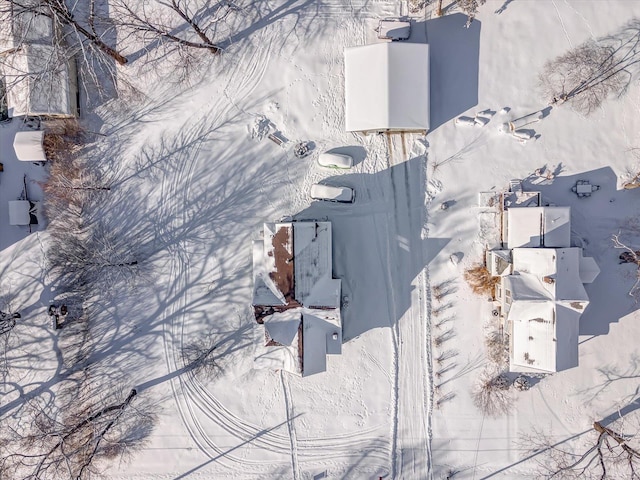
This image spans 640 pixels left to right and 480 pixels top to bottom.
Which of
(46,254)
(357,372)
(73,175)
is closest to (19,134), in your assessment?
(73,175)

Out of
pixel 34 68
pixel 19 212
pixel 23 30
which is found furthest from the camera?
pixel 19 212

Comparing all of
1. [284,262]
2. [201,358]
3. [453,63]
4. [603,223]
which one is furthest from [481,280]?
[201,358]

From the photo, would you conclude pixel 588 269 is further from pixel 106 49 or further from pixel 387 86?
pixel 106 49

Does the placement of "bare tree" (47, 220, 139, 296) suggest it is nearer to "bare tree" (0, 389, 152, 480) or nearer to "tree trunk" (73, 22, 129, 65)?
"bare tree" (0, 389, 152, 480)

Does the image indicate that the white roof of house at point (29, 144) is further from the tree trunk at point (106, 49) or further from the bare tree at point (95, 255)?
the tree trunk at point (106, 49)

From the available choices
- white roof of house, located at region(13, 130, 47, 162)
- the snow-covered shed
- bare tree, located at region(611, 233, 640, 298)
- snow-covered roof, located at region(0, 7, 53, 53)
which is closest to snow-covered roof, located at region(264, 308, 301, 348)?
the snow-covered shed

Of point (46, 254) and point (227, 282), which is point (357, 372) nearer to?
point (227, 282)
